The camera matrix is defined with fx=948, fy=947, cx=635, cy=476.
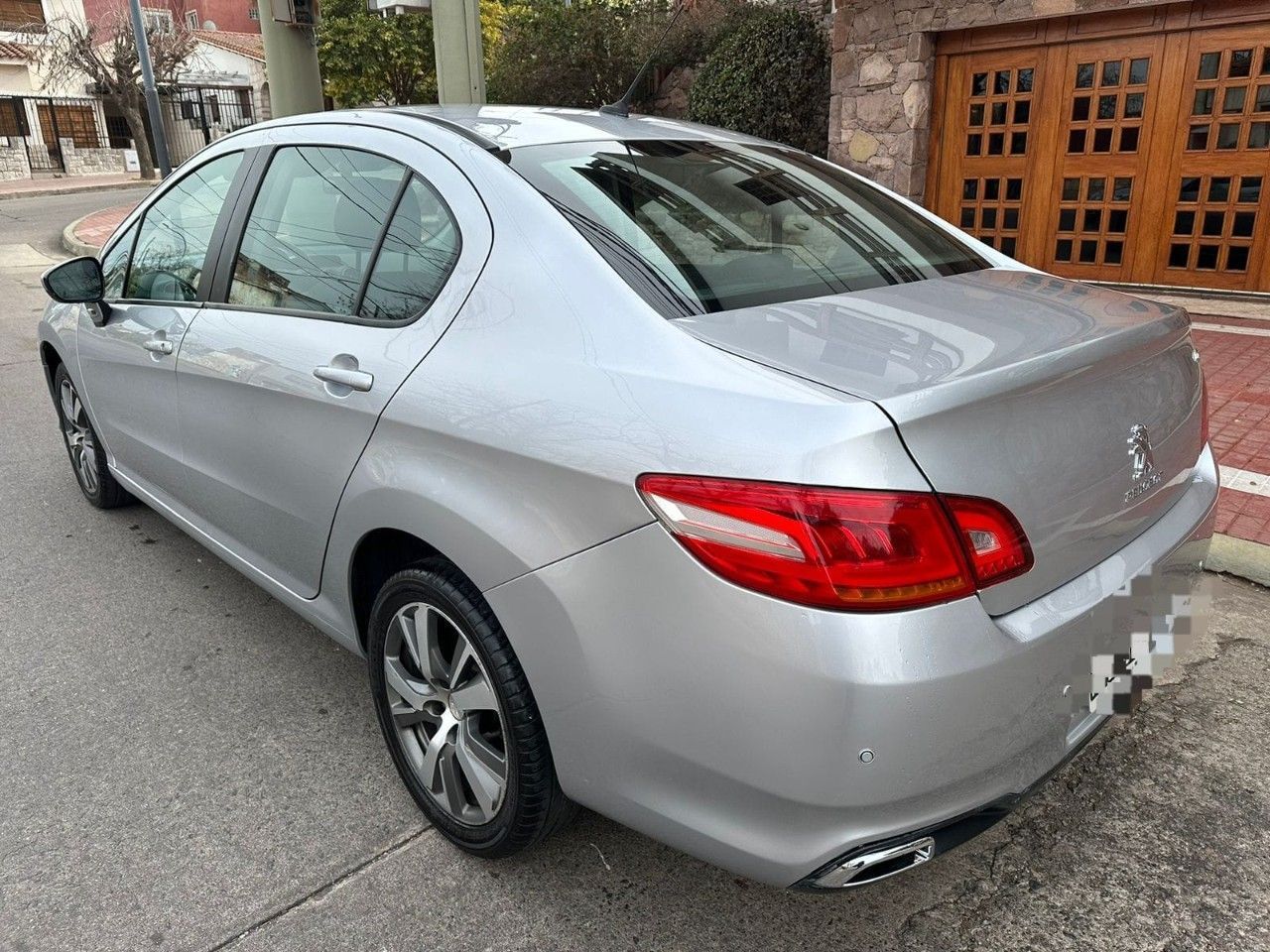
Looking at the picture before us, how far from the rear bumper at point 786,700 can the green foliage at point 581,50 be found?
12.2m

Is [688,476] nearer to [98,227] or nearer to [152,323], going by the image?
→ [152,323]

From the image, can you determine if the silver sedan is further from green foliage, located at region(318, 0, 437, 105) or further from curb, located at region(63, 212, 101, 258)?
green foliage, located at region(318, 0, 437, 105)

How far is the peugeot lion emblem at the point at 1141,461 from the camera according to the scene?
5.97ft

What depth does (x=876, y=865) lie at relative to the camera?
156cm

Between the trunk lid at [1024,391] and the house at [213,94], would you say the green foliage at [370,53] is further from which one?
the trunk lid at [1024,391]

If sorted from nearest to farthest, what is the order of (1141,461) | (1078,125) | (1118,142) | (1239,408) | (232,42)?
(1141,461) < (1239,408) < (1118,142) < (1078,125) < (232,42)

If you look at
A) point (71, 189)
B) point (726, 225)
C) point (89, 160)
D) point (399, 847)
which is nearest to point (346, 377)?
point (726, 225)

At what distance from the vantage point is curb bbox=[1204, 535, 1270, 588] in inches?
136

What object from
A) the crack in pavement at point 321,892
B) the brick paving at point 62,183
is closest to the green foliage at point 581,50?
the crack in pavement at point 321,892

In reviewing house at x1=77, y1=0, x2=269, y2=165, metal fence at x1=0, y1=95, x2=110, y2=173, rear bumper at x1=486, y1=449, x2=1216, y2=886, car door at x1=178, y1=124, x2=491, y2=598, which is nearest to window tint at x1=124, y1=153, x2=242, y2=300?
car door at x1=178, y1=124, x2=491, y2=598

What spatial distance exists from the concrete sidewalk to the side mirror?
2738cm

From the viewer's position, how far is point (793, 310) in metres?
1.90

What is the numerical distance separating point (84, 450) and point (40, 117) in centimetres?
3847

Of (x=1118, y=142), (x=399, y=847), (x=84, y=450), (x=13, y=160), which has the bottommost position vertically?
(x=399, y=847)
